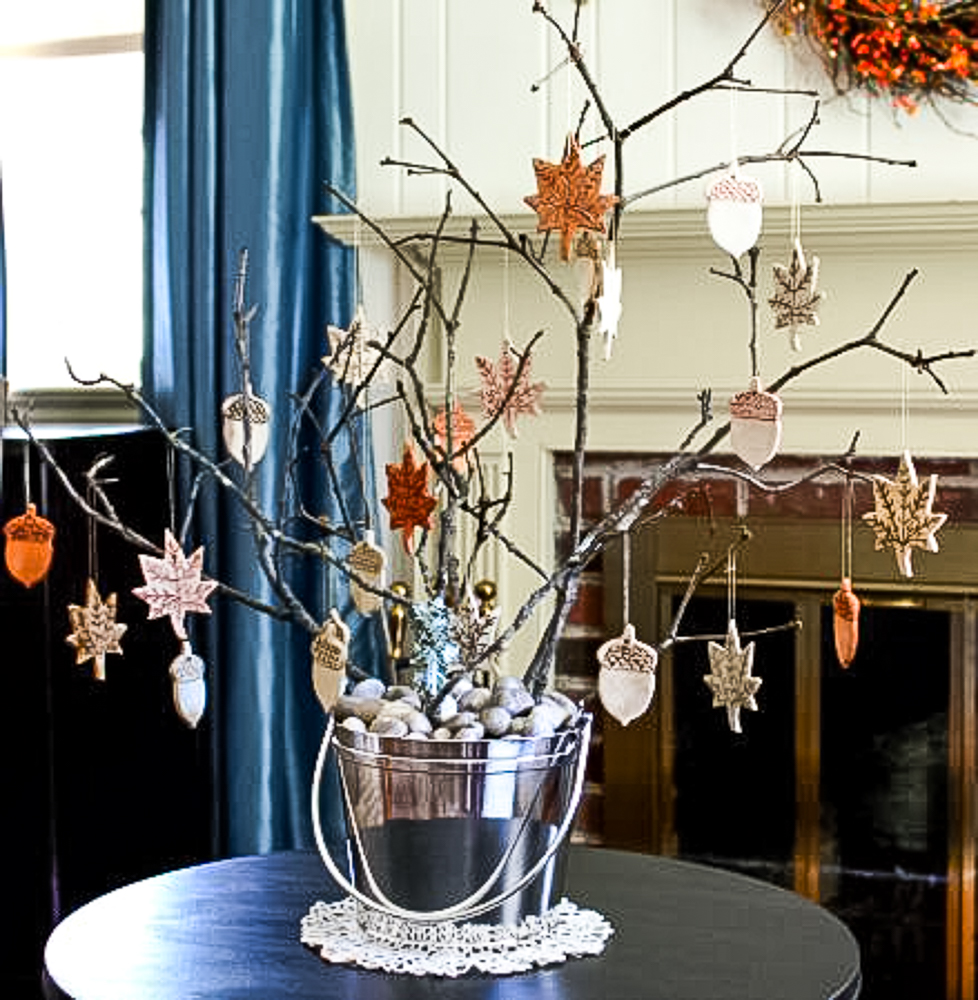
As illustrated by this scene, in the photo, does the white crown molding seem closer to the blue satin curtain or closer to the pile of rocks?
the blue satin curtain

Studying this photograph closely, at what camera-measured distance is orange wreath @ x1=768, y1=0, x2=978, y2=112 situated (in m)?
2.41

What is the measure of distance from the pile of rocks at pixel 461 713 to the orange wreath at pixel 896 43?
1.10m

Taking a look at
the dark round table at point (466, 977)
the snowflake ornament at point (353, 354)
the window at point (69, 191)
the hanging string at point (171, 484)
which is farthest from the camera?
the window at point (69, 191)

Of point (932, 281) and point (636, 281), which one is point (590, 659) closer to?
point (636, 281)

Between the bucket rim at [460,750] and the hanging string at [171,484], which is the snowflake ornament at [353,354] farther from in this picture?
the bucket rim at [460,750]

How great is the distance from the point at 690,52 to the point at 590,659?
80 centimetres

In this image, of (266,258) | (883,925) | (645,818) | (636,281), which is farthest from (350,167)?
(883,925)

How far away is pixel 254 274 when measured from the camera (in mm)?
2742

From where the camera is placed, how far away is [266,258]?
8.97 feet

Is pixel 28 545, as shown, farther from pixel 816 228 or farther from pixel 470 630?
pixel 816 228

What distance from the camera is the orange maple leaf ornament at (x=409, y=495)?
1684 mm

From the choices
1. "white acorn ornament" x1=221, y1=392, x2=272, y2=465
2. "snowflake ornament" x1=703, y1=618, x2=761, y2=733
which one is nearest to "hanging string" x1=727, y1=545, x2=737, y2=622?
"snowflake ornament" x1=703, y1=618, x2=761, y2=733

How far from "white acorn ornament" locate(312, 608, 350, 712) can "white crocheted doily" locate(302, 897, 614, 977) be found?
175mm

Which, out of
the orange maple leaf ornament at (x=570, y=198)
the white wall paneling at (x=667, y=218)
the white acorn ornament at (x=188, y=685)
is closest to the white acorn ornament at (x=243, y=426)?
the white acorn ornament at (x=188, y=685)
